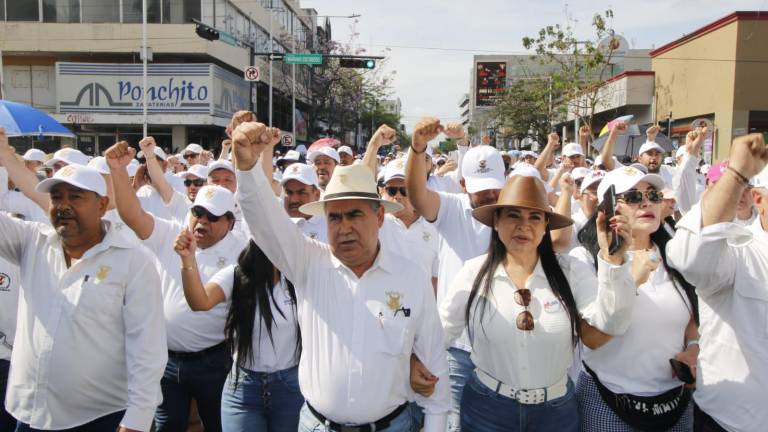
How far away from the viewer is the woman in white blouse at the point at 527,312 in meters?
2.62

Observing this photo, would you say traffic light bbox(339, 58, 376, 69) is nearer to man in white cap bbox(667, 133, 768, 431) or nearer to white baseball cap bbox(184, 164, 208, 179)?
white baseball cap bbox(184, 164, 208, 179)

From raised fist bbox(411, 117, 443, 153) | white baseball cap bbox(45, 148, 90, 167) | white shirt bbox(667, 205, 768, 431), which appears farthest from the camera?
white baseball cap bbox(45, 148, 90, 167)

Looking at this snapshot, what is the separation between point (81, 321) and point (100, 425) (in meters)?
0.56

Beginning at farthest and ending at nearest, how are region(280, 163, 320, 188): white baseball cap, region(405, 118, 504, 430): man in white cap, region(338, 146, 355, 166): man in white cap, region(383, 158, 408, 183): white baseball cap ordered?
region(338, 146, 355, 166): man in white cap → region(383, 158, 408, 183): white baseball cap → region(280, 163, 320, 188): white baseball cap → region(405, 118, 504, 430): man in white cap

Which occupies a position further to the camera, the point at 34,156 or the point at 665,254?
the point at 34,156

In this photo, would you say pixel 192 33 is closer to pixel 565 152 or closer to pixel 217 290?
pixel 565 152

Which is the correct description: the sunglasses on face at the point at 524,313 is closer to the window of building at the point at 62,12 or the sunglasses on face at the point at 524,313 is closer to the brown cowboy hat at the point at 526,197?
the brown cowboy hat at the point at 526,197

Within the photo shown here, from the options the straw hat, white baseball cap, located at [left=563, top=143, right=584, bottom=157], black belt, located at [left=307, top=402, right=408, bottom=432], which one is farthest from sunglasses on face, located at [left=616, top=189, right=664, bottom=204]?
white baseball cap, located at [left=563, top=143, right=584, bottom=157]

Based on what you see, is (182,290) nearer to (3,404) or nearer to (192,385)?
(192,385)

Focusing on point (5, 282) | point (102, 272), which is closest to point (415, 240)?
point (102, 272)

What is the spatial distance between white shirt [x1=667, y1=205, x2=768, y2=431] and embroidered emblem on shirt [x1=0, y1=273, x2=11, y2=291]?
3.80 m

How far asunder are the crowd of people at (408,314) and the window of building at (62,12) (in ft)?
95.7

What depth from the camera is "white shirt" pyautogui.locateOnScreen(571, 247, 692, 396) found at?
278 cm

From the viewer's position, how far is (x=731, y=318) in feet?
8.25
